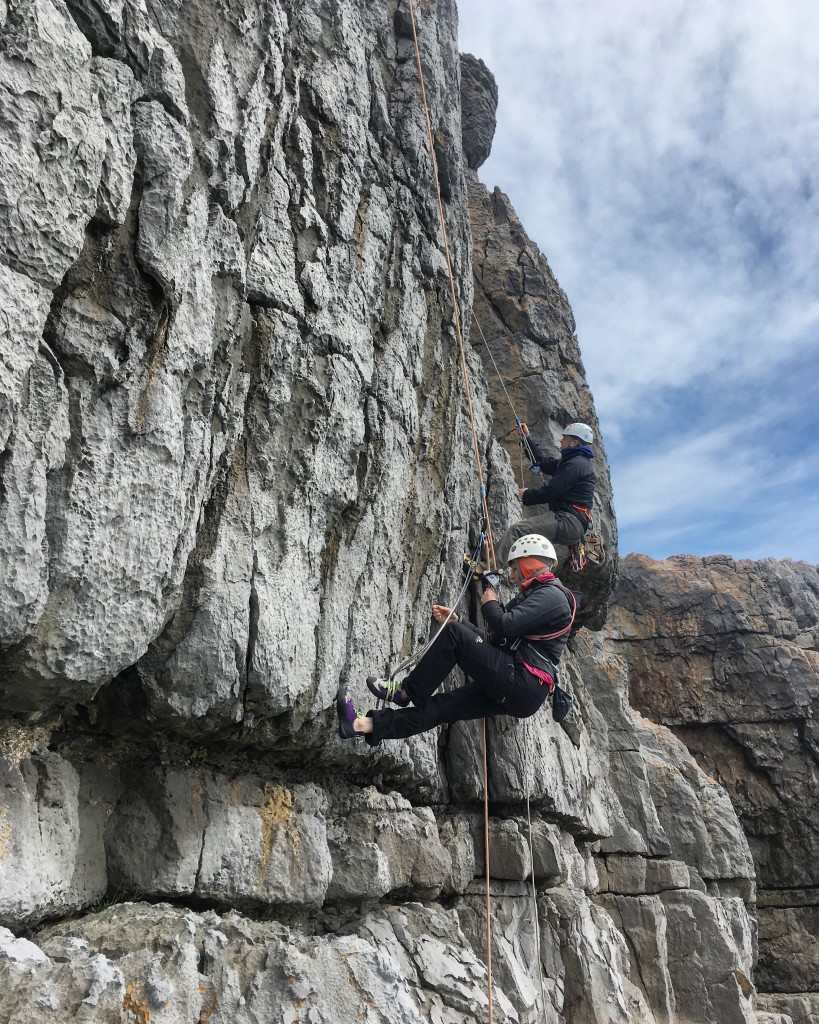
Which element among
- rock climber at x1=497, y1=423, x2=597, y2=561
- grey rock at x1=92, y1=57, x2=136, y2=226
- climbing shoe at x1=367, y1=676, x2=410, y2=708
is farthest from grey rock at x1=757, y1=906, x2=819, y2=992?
grey rock at x1=92, y1=57, x2=136, y2=226

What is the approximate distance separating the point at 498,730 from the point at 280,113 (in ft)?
24.8

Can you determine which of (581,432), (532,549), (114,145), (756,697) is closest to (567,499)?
(581,432)

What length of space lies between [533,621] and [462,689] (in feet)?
3.28

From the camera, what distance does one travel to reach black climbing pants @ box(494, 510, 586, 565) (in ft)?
36.7

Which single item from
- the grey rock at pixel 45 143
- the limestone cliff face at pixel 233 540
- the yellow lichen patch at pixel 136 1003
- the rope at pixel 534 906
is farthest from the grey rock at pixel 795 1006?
the grey rock at pixel 45 143

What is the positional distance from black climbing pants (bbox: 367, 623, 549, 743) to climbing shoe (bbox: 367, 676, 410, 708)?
0.28 ft

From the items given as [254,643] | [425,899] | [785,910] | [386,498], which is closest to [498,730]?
[425,899]

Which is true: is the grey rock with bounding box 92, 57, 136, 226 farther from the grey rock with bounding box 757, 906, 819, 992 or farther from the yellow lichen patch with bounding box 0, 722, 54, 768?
the grey rock with bounding box 757, 906, 819, 992

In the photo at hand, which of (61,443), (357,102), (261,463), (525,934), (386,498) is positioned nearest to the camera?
(61,443)

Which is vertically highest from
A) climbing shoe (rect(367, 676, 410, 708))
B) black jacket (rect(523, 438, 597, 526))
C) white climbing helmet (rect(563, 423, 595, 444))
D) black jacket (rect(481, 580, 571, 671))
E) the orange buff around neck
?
white climbing helmet (rect(563, 423, 595, 444))

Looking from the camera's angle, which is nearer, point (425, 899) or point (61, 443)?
point (61, 443)

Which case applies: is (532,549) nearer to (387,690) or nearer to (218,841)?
(387,690)

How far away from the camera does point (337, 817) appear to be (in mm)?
7684

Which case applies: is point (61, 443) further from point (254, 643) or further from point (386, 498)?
point (386, 498)
